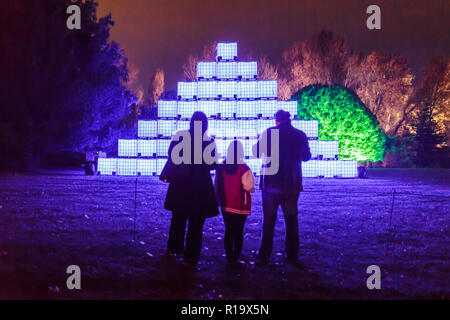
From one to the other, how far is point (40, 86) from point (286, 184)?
19.2 m

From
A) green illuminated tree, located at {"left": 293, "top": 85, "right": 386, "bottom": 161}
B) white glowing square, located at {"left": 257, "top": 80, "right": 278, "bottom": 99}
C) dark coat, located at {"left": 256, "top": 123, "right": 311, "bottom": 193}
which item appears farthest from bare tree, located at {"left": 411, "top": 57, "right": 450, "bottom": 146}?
dark coat, located at {"left": 256, "top": 123, "right": 311, "bottom": 193}

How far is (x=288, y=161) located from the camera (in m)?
6.02

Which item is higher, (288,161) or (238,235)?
(288,161)

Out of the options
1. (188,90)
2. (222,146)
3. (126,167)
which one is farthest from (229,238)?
(188,90)

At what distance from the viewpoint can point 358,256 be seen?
6.48 m

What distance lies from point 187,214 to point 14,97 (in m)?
19.2

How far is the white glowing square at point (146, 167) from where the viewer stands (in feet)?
64.4

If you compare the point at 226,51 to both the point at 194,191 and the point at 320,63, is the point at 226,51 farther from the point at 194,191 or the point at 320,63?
the point at 320,63

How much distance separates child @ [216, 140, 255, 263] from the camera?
19.8 feet

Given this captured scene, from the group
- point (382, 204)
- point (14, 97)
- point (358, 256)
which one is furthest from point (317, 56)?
point (358, 256)

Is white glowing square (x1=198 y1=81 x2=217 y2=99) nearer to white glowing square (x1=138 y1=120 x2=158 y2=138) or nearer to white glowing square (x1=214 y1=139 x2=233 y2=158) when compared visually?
white glowing square (x1=214 y1=139 x2=233 y2=158)

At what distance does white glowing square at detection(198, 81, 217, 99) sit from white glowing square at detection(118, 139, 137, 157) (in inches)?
139

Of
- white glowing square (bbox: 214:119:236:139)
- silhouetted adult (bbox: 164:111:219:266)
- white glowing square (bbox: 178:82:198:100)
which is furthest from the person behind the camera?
white glowing square (bbox: 178:82:198:100)
